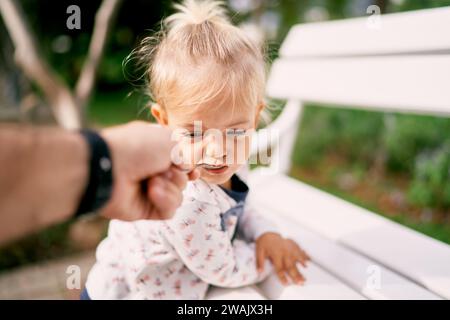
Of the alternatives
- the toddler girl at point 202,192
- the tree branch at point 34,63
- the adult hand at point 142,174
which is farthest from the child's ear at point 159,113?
the tree branch at point 34,63

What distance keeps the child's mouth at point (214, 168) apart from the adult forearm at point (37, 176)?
558 mm

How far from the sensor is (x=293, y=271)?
1.39 meters

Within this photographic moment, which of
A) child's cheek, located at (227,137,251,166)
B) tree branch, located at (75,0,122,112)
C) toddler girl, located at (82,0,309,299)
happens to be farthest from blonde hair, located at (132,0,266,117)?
tree branch, located at (75,0,122,112)

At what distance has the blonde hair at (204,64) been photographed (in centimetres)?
126

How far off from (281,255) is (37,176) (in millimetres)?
937

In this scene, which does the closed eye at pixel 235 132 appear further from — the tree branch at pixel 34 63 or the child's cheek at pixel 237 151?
the tree branch at pixel 34 63

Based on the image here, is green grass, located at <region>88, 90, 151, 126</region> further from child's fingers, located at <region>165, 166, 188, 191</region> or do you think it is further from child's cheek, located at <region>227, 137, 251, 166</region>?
child's fingers, located at <region>165, 166, 188, 191</region>


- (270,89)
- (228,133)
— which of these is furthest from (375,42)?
(228,133)

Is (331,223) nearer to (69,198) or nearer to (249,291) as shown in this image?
(249,291)

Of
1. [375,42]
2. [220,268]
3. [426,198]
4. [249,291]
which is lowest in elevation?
[426,198]

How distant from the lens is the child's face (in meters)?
1.24

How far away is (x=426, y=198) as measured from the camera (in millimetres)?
3049

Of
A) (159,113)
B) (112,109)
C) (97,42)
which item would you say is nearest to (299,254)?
(159,113)
